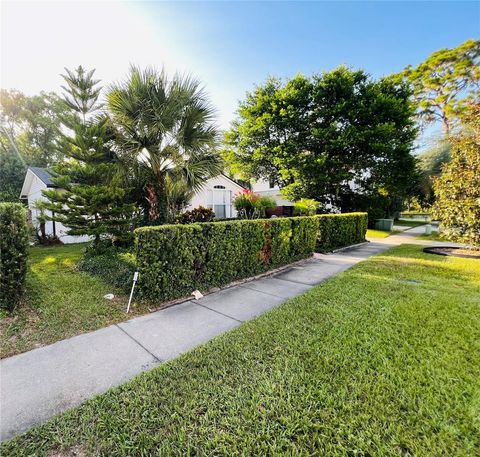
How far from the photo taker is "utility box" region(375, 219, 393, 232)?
1737cm

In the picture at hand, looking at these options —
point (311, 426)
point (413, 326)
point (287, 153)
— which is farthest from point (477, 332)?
point (287, 153)

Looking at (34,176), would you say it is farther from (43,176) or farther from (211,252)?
(211,252)

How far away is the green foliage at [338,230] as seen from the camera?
9.02 meters

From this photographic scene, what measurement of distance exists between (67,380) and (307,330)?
103 inches

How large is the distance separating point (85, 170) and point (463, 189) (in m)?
10.9

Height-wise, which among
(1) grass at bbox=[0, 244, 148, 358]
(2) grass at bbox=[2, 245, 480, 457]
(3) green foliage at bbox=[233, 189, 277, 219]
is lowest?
(2) grass at bbox=[2, 245, 480, 457]

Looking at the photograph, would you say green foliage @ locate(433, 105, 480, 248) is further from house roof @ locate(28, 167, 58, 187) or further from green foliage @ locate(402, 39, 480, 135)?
green foliage @ locate(402, 39, 480, 135)

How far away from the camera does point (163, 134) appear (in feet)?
21.4

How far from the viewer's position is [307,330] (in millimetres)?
3018

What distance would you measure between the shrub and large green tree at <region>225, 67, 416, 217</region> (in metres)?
11.1

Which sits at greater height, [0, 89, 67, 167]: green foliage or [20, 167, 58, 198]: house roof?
[0, 89, 67, 167]: green foliage

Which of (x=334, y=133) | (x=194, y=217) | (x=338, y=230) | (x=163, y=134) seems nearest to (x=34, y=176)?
(x=163, y=134)

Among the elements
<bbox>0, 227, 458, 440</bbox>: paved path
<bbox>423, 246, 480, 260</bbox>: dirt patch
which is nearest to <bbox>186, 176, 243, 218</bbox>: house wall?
<bbox>423, 246, 480, 260</bbox>: dirt patch

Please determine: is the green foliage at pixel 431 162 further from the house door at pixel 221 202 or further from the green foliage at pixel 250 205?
the green foliage at pixel 250 205
